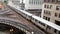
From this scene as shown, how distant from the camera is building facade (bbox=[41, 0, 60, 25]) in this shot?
3510cm

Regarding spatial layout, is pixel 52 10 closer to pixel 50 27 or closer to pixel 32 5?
pixel 50 27

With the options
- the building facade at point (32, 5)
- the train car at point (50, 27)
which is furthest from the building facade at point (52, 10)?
the building facade at point (32, 5)

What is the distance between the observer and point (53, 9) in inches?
1462

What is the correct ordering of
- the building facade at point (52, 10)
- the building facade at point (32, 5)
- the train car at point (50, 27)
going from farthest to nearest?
the building facade at point (32, 5) → the building facade at point (52, 10) → the train car at point (50, 27)

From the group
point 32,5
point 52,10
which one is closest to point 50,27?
point 52,10

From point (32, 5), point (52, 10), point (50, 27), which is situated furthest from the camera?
point (32, 5)

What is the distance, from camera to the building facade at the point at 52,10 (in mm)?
35097

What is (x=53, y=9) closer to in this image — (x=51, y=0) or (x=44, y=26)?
(x=51, y=0)

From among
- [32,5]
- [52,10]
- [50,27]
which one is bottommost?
[50,27]

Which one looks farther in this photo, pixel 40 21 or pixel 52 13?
pixel 52 13

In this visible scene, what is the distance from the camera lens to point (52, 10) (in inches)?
1481

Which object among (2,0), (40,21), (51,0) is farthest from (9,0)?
(40,21)

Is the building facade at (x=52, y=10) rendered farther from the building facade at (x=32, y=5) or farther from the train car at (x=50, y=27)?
the building facade at (x=32, y=5)

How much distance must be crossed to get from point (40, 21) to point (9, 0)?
67483mm
